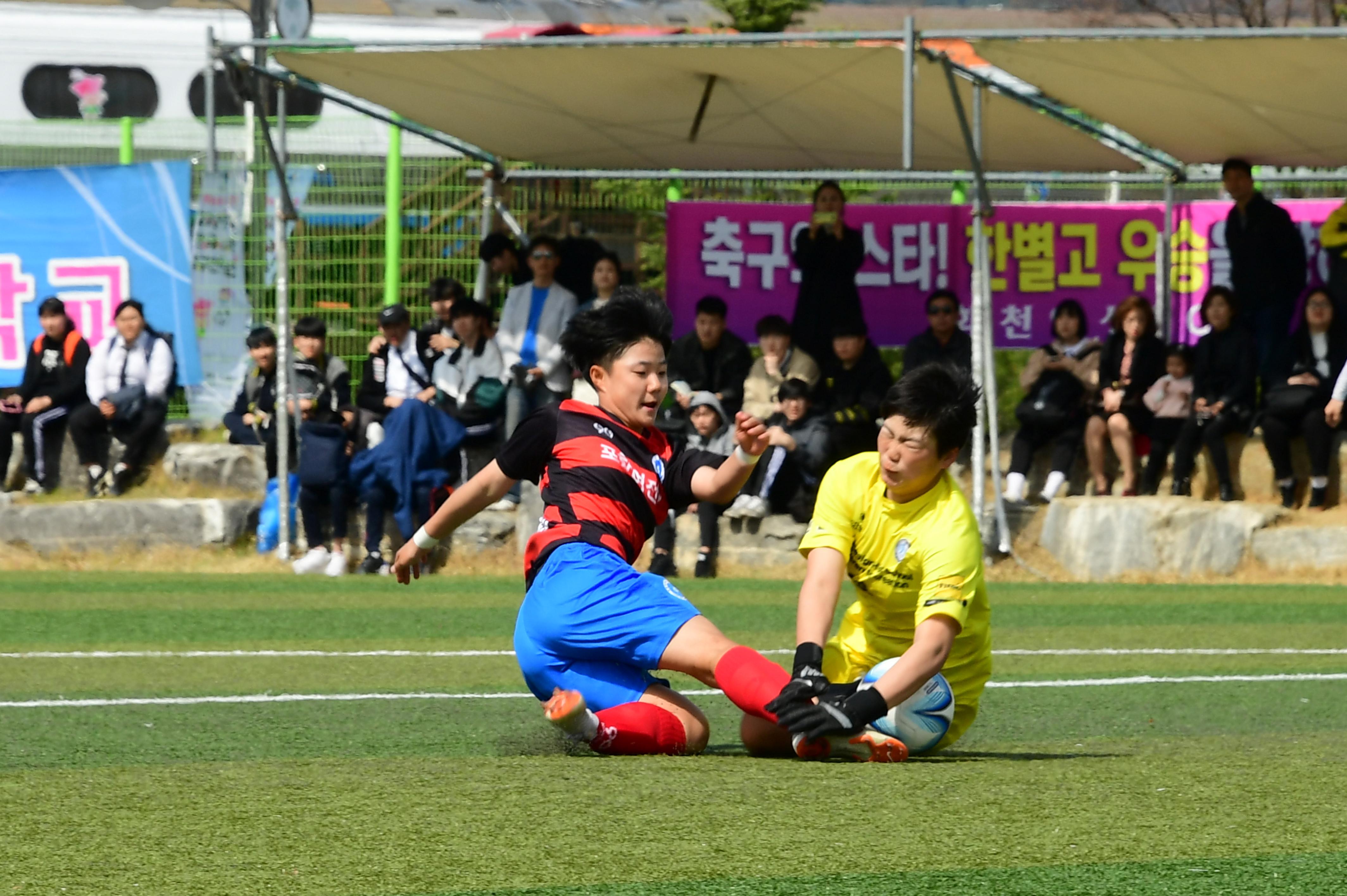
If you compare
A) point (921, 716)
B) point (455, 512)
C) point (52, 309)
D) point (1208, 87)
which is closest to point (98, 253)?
point (52, 309)

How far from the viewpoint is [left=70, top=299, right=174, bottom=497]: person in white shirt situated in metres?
12.4

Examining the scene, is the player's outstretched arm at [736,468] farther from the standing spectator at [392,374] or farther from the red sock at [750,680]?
the standing spectator at [392,374]

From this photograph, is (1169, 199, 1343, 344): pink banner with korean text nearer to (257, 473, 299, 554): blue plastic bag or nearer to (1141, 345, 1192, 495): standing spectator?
(1141, 345, 1192, 495): standing spectator

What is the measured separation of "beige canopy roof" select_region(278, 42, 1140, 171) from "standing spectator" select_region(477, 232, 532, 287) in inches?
31.3

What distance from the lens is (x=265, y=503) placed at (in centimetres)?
1179

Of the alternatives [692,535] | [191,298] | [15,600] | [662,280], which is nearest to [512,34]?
[662,280]

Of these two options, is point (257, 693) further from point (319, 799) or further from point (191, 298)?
point (191, 298)

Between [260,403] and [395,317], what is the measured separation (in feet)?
3.69

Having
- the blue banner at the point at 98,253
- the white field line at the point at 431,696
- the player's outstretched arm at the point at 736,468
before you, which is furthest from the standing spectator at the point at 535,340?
the player's outstretched arm at the point at 736,468

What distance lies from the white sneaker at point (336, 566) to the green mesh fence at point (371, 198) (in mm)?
2811

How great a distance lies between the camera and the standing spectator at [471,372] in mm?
11836

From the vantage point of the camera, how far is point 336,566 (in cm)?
1114

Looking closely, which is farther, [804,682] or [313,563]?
[313,563]

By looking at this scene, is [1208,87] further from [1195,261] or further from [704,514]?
[704,514]
